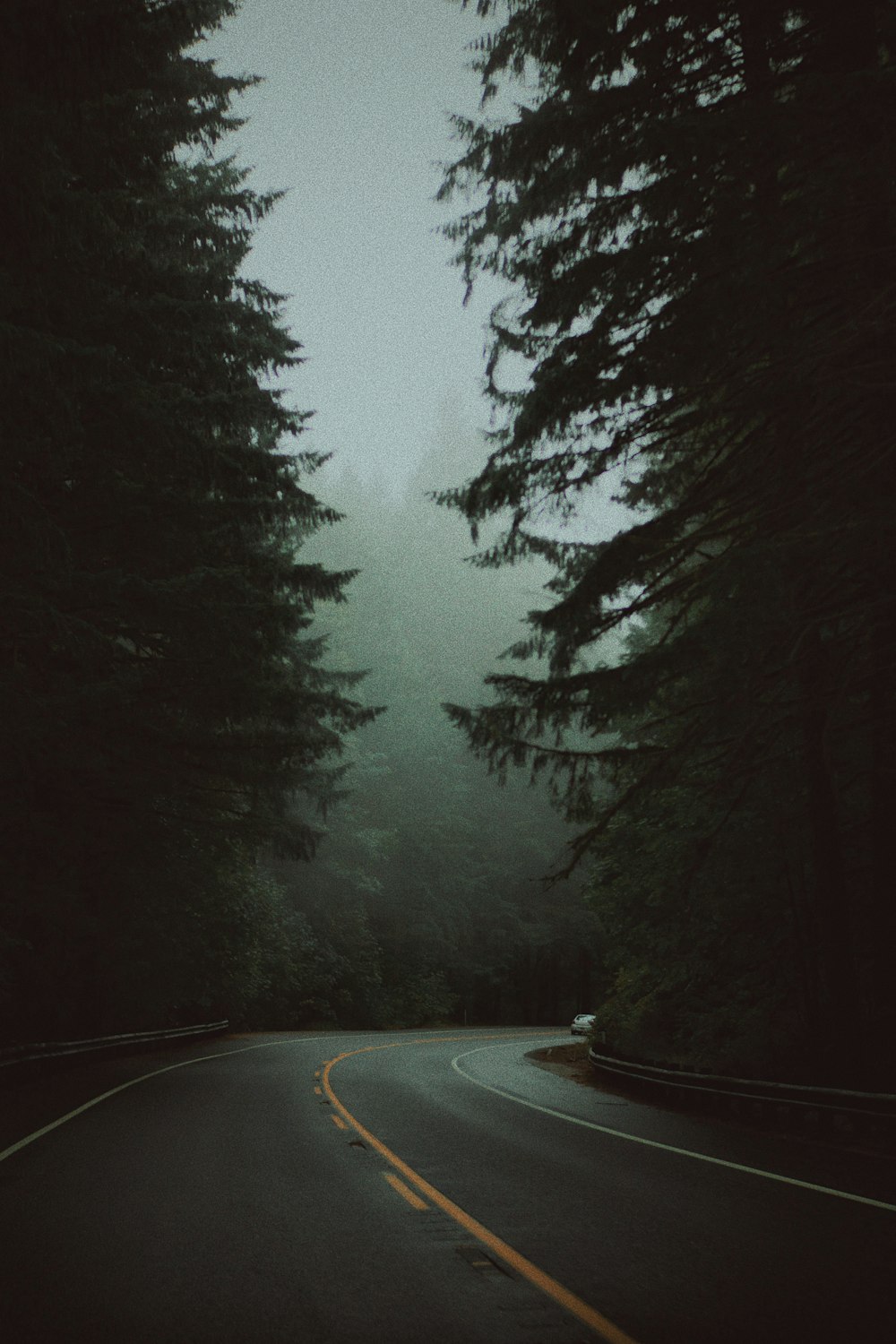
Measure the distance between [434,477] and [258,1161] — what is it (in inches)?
4356

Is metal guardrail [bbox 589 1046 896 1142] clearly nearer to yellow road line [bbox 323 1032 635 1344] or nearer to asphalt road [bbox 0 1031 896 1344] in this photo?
asphalt road [bbox 0 1031 896 1344]

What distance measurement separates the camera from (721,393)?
13875mm

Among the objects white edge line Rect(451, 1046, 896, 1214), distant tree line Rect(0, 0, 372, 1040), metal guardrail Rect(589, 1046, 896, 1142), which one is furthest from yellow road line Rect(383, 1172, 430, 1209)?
distant tree line Rect(0, 0, 372, 1040)

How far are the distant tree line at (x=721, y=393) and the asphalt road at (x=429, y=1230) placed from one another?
346cm

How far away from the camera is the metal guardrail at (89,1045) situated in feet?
55.6

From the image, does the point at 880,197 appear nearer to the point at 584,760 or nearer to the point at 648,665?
the point at 648,665

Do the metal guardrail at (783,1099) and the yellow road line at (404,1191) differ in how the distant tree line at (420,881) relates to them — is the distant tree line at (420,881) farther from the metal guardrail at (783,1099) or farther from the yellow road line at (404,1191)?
the yellow road line at (404,1191)

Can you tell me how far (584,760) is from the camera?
13938mm

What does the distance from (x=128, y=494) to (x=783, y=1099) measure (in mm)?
12007

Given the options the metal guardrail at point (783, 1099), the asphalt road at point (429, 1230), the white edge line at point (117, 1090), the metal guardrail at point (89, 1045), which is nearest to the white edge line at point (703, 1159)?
the asphalt road at point (429, 1230)

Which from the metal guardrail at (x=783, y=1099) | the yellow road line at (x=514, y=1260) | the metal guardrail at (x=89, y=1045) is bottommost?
the yellow road line at (x=514, y=1260)

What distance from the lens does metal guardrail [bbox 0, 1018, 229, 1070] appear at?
16.9 meters

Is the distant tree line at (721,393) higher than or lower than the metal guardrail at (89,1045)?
higher

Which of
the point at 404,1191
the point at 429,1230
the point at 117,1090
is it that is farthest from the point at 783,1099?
the point at 117,1090
